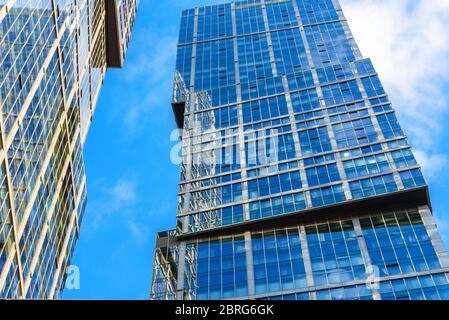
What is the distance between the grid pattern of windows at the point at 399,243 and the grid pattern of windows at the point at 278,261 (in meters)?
8.16

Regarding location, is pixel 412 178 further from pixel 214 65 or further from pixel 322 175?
pixel 214 65

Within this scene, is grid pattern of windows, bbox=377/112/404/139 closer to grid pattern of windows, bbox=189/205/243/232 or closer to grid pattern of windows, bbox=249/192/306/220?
grid pattern of windows, bbox=249/192/306/220

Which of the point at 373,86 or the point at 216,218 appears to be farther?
the point at 373,86

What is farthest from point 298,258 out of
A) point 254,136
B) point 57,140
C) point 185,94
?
point 185,94

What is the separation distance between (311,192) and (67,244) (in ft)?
99.2

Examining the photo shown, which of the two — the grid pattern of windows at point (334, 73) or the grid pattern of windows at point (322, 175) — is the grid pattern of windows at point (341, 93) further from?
the grid pattern of windows at point (322, 175)

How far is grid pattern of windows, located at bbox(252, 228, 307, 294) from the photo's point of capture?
6384cm

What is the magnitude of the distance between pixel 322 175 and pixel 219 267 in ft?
61.4

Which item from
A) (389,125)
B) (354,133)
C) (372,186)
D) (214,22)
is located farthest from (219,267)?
(214,22)

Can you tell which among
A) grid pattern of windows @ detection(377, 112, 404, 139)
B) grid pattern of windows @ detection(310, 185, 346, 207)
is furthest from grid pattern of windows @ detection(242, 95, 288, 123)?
grid pattern of windows @ detection(310, 185, 346, 207)

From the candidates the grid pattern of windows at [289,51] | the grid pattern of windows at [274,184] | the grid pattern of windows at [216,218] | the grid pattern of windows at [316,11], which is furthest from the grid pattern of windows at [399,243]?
the grid pattern of windows at [316,11]

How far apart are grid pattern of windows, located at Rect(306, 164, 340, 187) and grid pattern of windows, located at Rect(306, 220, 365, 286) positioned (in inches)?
239

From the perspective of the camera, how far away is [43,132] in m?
54.1
